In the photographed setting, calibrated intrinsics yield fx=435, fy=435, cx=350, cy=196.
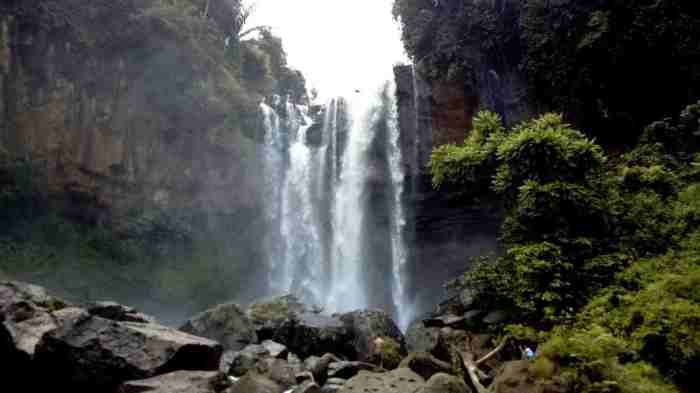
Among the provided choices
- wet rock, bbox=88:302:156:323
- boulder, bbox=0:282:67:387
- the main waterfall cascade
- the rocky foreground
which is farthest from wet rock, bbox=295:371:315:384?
the main waterfall cascade

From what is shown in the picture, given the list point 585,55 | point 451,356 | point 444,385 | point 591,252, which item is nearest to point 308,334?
point 451,356

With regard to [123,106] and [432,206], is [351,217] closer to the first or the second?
[432,206]

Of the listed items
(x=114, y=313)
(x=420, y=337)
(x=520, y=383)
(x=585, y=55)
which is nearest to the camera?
(x=520, y=383)

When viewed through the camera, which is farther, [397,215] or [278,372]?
[397,215]

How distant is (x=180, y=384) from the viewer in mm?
4527

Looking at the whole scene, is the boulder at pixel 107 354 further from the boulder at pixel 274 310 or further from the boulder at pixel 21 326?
the boulder at pixel 274 310

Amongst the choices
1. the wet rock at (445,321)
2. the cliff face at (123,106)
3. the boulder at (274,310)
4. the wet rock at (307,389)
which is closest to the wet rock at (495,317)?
the wet rock at (445,321)

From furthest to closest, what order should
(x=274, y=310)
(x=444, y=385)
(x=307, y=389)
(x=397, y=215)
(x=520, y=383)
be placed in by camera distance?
(x=397, y=215) < (x=274, y=310) < (x=307, y=389) < (x=444, y=385) < (x=520, y=383)

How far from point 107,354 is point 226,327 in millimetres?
4030

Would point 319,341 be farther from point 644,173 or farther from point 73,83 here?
point 73,83

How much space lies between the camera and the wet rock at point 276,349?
746 centimetres

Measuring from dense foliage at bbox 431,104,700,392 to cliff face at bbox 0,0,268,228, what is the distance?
36.6ft

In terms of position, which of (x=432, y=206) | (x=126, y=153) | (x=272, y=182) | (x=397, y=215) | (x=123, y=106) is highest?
(x=123, y=106)

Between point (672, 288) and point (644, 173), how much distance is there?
4.27 m
